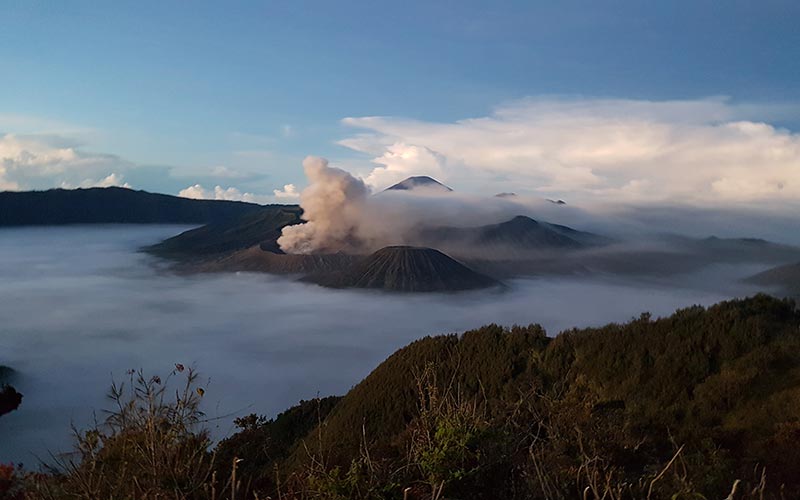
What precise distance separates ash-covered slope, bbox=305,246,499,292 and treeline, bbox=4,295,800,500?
128739 mm

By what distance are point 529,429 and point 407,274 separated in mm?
143916

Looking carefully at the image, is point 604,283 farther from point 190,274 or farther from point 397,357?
point 397,357

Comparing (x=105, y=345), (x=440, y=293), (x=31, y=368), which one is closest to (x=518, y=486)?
(x=31, y=368)

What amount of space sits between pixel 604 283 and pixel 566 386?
588ft

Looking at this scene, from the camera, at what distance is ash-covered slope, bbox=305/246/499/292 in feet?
487

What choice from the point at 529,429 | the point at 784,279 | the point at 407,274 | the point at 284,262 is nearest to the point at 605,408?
the point at 529,429

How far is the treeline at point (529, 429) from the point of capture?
5062mm

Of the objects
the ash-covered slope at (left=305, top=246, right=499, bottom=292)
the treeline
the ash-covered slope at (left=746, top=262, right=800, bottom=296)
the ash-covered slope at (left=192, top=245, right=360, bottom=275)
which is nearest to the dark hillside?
the treeline

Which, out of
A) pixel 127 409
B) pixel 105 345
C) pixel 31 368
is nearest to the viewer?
pixel 127 409

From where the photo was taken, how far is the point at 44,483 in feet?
18.1

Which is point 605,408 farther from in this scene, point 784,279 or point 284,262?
point 284,262

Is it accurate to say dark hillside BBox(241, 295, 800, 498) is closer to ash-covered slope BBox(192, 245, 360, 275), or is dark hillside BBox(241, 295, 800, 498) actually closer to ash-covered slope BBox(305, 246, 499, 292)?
ash-covered slope BBox(305, 246, 499, 292)

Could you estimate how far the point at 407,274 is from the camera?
496 ft

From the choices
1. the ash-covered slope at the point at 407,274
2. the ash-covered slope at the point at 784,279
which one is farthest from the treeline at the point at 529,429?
the ash-covered slope at the point at 407,274
